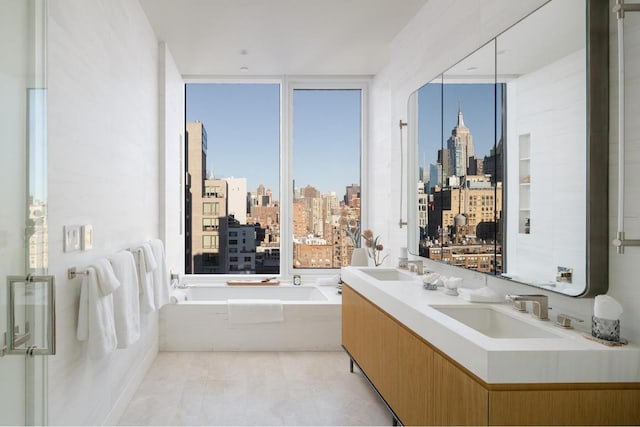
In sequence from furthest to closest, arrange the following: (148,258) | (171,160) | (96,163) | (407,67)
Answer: (171,160) → (407,67) → (148,258) → (96,163)

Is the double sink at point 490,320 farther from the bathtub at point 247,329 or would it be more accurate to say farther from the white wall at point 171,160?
the white wall at point 171,160

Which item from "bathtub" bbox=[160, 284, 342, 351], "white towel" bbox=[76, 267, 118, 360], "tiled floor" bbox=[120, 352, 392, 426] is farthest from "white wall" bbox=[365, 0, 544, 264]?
"white towel" bbox=[76, 267, 118, 360]

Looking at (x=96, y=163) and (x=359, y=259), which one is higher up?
(x=96, y=163)

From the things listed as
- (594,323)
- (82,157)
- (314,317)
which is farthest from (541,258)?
(314,317)

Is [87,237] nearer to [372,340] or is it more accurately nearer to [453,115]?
[372,340]

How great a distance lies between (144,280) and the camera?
2.84m

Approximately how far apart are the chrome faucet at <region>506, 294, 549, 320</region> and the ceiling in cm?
219

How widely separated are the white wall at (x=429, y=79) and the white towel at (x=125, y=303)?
71.7 inches

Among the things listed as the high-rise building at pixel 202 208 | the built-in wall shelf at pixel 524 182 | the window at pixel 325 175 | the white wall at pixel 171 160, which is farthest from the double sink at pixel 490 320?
the high-rise building at pixel 202 208

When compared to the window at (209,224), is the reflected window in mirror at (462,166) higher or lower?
higher

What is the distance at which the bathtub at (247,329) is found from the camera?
3889 millimetres

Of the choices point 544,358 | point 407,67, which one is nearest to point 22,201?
point 544,358

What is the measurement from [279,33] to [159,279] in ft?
6.92

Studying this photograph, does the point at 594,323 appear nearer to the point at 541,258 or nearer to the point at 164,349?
the point at 541,258
